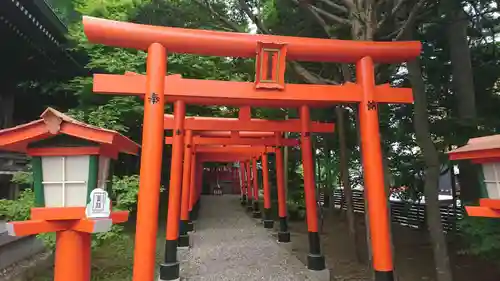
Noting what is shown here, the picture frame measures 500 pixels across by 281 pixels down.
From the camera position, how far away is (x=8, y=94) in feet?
30.1

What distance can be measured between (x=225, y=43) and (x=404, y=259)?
8.01 meters

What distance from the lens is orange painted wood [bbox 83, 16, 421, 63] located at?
423 cm

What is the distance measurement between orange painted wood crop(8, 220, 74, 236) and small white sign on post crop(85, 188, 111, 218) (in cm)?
25

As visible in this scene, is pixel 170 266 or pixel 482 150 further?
pixel 170 266

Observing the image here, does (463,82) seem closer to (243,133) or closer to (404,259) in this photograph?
(404,259)

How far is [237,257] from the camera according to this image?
8.83 metres

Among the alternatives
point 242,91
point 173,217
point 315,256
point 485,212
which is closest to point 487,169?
point 485,212

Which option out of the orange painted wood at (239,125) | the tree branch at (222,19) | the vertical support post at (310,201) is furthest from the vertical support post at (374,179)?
the orange painted wood at (239,125)

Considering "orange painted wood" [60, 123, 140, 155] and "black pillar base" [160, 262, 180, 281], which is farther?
"black pillar base" [160, 262, 180, 281]

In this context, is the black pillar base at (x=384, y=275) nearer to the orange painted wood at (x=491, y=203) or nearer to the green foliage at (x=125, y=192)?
the orange painted wood at (x=491, y=203)

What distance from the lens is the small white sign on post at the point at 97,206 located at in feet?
9.14

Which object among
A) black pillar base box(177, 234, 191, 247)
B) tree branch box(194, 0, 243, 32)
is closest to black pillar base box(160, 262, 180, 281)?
black pillar base box(177, 234, 191, 247)

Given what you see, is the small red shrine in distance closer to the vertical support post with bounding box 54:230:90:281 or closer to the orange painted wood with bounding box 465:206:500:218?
the orange painted wood with bounding box 465:206:500:218

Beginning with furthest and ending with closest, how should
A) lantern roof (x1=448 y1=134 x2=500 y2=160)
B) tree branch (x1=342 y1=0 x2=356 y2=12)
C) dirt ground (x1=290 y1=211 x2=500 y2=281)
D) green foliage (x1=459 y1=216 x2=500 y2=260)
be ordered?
1. dirt ground (x1=290 y1=211 x2=500 y2=281)
2. tree branch (x1=342 y1=0 x2=356 y2=12)
3. green foliage (x1=459 y1=216 x2=500 y2=260)
4. lantern roof (x1=448 y1=134 x2=500 y2=160)
